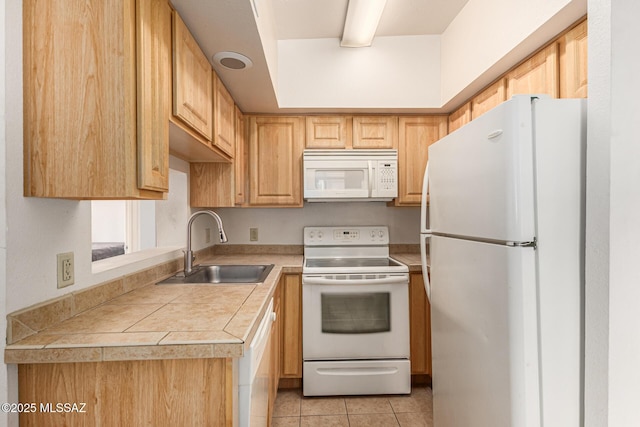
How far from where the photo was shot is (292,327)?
2221 millimetres

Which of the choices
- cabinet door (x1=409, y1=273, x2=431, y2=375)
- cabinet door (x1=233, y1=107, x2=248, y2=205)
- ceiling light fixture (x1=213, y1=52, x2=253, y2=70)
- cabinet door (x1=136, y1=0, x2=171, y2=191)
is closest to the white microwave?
cabinet door (x1=233, y1=107, x2=248, y2=205)

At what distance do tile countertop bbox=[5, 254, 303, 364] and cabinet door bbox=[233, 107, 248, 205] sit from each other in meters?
1.14

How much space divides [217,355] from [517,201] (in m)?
1.03

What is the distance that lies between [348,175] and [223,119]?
1.01 metres

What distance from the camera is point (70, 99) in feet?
3.02

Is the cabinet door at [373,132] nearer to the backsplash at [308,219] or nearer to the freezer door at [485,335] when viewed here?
the backsplash at [308,219]

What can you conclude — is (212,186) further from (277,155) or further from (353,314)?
(353,314)

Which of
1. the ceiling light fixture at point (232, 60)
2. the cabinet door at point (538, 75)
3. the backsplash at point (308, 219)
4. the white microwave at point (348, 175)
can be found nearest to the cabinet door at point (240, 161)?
the backsplash at point (308, 219)

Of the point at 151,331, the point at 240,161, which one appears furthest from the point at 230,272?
the point at 151,331

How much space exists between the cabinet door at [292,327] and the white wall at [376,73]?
135cm

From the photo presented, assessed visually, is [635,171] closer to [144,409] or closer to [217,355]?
[217,355]

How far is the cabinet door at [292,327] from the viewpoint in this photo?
2209 millimetres

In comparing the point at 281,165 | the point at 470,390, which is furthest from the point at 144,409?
the point at 281,165

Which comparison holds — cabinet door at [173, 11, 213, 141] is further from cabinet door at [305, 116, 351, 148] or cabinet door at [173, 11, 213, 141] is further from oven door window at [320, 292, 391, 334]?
oven door window at [320, 292, 391, 334]
